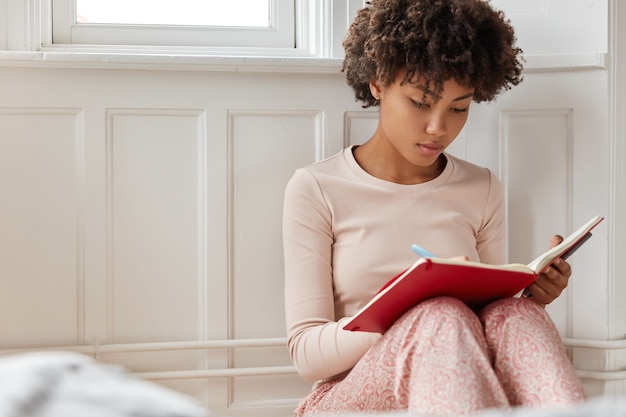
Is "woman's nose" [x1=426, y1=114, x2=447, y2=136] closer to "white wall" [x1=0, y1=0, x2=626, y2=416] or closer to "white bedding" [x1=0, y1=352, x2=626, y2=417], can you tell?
"white wall" [x1=0, y1=0, x2=626, y2=416]

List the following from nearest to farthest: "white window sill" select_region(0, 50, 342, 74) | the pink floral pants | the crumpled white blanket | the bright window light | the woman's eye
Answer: the crumpled white blanket
the pink floral pants
the woman's eye
"white window sill" select_region(0, 50, 342, 74)
the bright window light

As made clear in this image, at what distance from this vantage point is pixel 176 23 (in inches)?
85.5

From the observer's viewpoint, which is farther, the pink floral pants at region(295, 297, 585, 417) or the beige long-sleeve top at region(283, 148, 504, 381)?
the beige long-sleeve top at region(283, 148, 504, 381)

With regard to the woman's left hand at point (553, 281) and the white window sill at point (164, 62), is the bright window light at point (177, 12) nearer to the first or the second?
the white window sill at point (164, 62)

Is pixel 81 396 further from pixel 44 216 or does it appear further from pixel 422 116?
pixel 44 216

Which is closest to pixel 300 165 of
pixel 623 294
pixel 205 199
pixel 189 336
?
pixel 205 199

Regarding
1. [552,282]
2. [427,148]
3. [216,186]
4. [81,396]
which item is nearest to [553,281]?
[552,282]

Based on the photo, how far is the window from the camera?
2117mm

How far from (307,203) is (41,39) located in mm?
797

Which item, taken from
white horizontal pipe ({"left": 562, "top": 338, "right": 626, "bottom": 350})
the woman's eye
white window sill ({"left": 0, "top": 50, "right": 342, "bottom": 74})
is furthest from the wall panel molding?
white horizontal pipe ({"left": 562, "top": 338, "right": 626, "bottom": 350})

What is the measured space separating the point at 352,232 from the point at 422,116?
0.92 feet

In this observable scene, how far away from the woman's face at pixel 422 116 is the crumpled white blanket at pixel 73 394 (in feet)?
3.30

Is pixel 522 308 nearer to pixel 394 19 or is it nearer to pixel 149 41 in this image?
pixel 394 19

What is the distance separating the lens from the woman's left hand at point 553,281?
1634 mm
